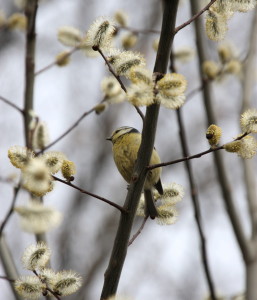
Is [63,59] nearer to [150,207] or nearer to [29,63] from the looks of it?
[29,63]

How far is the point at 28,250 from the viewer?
77.4 inches

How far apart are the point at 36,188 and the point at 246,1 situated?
99cm

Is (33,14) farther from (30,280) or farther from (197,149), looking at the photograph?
(197,149)

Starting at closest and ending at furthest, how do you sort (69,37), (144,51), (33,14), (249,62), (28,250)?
(28,250) < (33,14) < (69,37) < (249,62) < (144,51)

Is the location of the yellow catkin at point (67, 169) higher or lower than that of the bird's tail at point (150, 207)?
lower

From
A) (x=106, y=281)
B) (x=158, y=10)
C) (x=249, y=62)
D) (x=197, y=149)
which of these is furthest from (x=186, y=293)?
(x=106, y=281)

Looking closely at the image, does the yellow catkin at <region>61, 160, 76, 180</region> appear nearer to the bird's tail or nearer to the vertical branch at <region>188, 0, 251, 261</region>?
the bird's tail

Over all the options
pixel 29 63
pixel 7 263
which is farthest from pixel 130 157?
pixel 7 263

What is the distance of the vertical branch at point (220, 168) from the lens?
11.9ft

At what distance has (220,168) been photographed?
12.5 ft

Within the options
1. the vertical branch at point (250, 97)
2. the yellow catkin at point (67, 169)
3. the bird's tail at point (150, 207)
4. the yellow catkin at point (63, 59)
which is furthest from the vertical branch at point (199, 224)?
the yellow catkin at point (67, 169)

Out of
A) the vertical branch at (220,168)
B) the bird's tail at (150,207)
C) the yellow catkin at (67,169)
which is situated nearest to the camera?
the yellow catkin at (67,169)

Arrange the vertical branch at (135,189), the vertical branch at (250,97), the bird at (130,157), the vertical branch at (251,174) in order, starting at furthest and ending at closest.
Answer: the vertical branch at (250,97) → the vertical branch at (251,174) → the bird at (130,157) → the vertical branch at (135,189)

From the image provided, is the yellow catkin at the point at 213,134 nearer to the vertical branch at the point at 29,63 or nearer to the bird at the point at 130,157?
the bird at the point at 130,157
